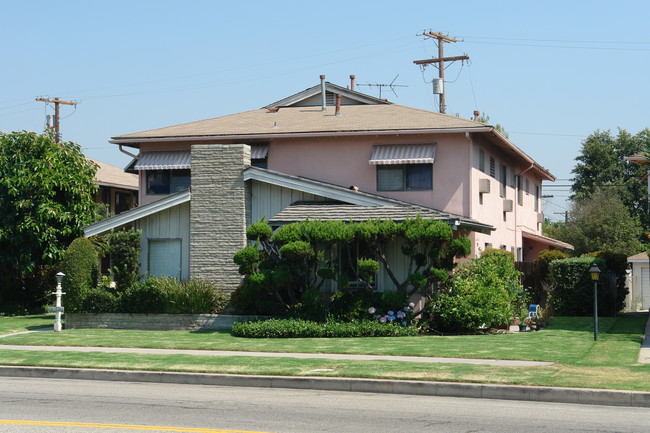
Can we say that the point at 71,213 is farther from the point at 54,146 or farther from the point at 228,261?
the point at 228,261

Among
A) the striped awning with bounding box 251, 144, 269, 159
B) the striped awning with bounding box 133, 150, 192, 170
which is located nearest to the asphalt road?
the striped awning with bounding box 251, 144, 269, 159

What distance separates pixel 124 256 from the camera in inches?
985

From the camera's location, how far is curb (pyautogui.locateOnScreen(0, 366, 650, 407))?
40.5 ft

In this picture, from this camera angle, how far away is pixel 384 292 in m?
22.4

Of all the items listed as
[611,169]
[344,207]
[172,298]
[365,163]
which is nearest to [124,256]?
[172,298]

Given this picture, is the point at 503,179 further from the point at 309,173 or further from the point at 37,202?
the point at 37,202

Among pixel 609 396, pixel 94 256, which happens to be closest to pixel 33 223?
pixel 94 256

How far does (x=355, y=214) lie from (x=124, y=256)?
689cm

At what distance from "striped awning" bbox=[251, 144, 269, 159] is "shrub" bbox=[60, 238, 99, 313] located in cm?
645

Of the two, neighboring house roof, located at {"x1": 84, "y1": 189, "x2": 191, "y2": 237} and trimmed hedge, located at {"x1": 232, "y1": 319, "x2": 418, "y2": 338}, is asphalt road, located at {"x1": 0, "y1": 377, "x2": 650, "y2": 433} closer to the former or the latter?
trimmed hedge, located at {"x1": 232, "y1": 319, "x2": 418, "y2": 338}

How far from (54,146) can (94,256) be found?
6.44m

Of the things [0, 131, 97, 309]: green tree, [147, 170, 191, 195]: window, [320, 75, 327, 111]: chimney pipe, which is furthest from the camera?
[320, 75, 327, 111]: chimney pipe

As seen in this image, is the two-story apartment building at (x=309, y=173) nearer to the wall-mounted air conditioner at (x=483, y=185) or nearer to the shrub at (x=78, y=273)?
the wall-mounted air conditioner at (x=483, y=185)

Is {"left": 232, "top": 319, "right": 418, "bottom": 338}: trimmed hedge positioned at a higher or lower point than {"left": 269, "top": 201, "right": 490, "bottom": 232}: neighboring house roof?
lower
